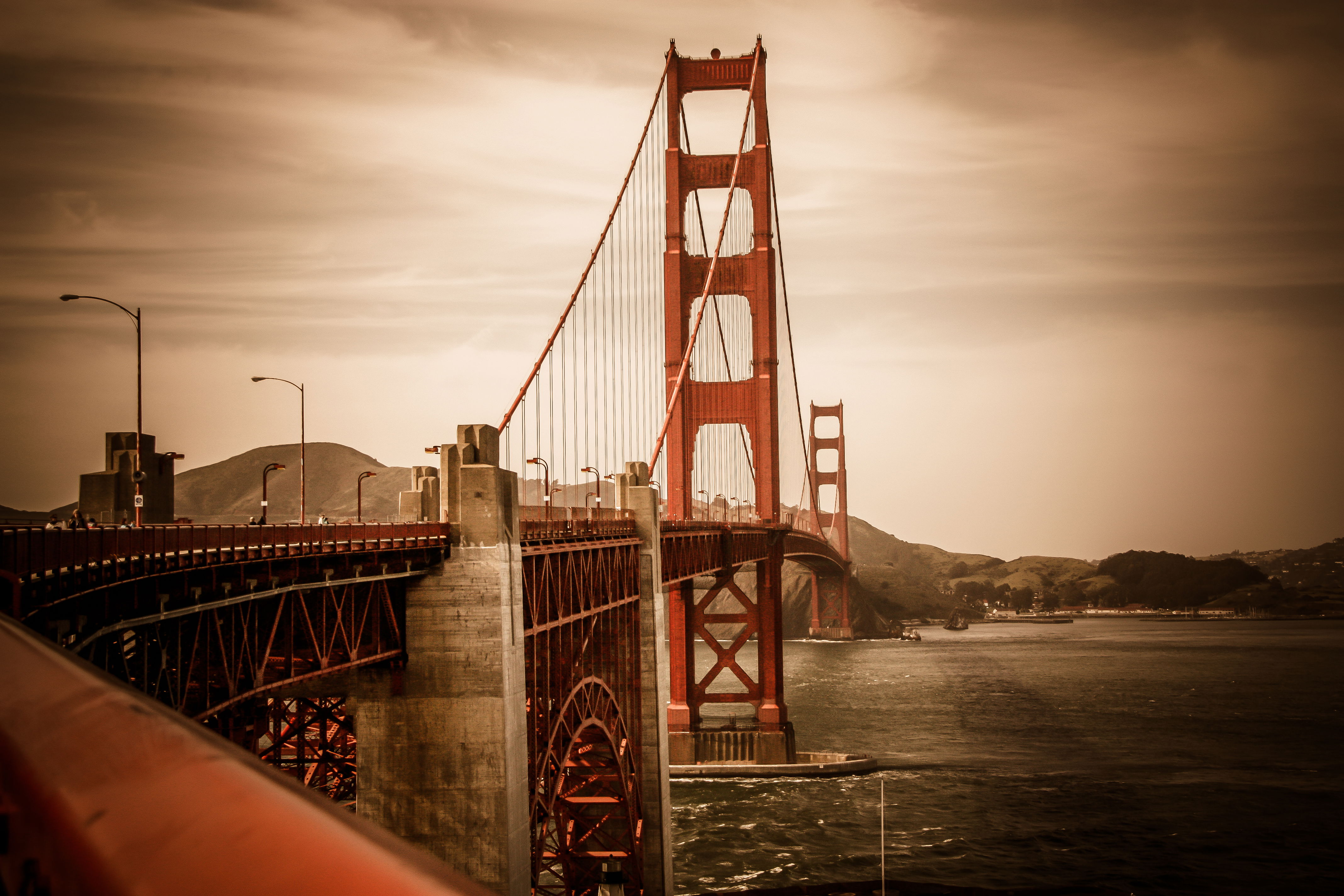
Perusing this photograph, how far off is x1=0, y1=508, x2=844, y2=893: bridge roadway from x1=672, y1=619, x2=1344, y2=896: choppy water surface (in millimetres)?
8016

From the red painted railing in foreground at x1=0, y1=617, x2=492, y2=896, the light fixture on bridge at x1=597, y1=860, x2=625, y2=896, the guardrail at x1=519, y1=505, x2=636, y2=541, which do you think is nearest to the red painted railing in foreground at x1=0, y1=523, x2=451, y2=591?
the guardrail at x1=519, y1=505, x2=636, y2=541

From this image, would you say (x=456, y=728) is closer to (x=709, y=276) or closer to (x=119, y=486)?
(x=119, y=486)

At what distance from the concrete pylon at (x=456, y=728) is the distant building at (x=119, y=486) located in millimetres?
4134

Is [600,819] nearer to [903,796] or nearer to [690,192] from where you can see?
[903,796]

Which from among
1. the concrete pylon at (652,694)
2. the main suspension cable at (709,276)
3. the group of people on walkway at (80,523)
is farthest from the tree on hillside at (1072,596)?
the group of people on walkway at (80,523)

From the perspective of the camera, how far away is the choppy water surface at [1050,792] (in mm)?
30641

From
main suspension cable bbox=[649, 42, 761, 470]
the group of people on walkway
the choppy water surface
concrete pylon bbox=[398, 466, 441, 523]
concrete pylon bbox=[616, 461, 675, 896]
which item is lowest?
the choppy water surface

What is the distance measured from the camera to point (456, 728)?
15.5 metres

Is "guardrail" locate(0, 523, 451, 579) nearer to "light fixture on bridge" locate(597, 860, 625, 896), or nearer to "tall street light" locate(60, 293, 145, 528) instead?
"tall street light" locate(60, 293, 145, 528)

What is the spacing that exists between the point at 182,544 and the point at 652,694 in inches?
652

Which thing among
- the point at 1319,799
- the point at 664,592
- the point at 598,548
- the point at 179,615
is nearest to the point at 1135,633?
the point at 1319,799

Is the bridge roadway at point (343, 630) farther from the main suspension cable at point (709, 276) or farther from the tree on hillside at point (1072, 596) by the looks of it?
the tree on hillside at point (1072, 596)

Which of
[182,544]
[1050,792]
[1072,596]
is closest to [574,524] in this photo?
[182,544]

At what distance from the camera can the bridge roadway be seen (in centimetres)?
866
